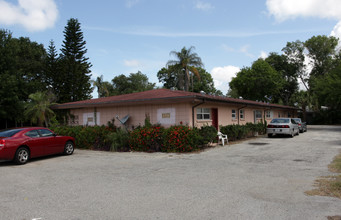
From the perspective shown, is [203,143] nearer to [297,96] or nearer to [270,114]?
[270,114]

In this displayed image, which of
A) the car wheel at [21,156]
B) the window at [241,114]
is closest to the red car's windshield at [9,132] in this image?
the car wheel at [21,156]

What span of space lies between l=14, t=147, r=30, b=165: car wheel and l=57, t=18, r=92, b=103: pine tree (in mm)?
26647

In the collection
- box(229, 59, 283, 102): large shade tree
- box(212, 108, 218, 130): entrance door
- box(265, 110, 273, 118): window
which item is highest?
box(229, 59, 283, 102): large shade tree

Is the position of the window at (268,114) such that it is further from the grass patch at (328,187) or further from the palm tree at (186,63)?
the grass patch at (328,187)

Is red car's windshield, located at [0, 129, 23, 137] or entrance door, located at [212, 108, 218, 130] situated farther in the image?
entrance door, located at [212, 108, 218, 130]

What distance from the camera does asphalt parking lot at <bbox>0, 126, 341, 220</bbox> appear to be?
462 centimetres

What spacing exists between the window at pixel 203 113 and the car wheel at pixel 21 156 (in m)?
8.75

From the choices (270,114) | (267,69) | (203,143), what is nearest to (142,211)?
(203,143)

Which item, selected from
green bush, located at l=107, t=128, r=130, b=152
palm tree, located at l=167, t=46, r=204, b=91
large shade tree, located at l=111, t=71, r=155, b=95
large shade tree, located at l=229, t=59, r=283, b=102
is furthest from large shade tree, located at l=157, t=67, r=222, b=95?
green bush, located at l=107, t=128, r=130, b=152

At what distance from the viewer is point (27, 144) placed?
33.9ft

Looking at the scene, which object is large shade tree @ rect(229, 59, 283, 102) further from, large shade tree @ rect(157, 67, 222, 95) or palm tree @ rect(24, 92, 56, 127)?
palm tree @ rect(24, 92, 56, 127)

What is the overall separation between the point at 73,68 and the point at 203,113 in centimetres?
2575

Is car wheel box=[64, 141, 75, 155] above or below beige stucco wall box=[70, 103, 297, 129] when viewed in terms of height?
below

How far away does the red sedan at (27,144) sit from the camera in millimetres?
9696
